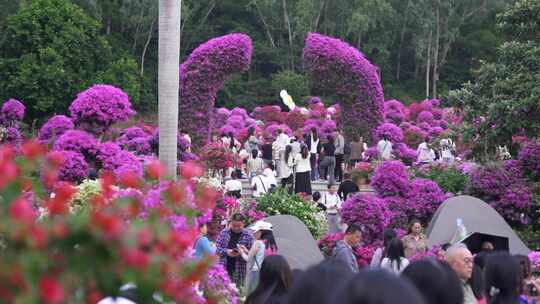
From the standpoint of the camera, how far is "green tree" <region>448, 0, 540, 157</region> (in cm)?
1529

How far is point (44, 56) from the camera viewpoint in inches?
1406

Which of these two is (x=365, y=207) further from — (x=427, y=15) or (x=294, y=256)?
(x=427, y=15)

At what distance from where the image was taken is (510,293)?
195 inches

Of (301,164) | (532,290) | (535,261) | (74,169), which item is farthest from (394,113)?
(532,290)

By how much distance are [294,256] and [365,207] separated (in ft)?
8.04

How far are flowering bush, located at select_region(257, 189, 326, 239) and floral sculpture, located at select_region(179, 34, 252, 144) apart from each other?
886 cm

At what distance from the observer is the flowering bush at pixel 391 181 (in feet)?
48.6

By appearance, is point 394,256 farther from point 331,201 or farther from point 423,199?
point 331,201

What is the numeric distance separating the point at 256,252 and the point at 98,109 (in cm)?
872

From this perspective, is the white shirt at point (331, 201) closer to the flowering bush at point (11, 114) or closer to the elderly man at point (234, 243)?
the elderly man at point (234, 243)

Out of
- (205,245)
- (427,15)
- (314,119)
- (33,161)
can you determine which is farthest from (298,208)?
(427,15)

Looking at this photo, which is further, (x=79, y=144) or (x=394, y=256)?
(x=79, y=144)

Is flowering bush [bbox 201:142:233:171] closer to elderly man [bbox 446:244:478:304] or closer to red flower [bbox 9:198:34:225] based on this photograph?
elderly man [bbox 446:244:478:304]

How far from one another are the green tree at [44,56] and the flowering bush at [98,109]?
18421mm
